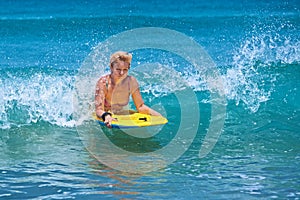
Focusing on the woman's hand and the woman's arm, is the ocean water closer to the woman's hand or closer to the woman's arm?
the woman's hand

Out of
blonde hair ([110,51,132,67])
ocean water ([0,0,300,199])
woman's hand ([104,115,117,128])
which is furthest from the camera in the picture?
blonde hair ([110,51,132,67])

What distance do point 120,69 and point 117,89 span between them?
317 millimetres

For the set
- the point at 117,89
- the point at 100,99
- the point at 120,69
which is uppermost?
the point at 120,69

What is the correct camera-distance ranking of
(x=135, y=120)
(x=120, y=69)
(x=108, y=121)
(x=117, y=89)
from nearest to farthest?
1. (x=108, y=121)
2. (x=135, y=120)
3. (x=120, y=69)
4. (x=117, y=89)

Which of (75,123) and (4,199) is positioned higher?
(75,123)

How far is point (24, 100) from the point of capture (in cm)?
999

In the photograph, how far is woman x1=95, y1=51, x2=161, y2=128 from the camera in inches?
307

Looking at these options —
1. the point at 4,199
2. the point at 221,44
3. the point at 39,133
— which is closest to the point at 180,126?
the point at 39,133

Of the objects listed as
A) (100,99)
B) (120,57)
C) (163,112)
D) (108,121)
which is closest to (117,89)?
(100,99)

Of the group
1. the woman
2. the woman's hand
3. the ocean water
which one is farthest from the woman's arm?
the ocean water

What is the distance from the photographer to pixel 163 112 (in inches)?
385

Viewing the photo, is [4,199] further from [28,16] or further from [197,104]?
[28,16]

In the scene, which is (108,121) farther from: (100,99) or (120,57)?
(120,57)

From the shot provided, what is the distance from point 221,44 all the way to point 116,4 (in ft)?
26.9
